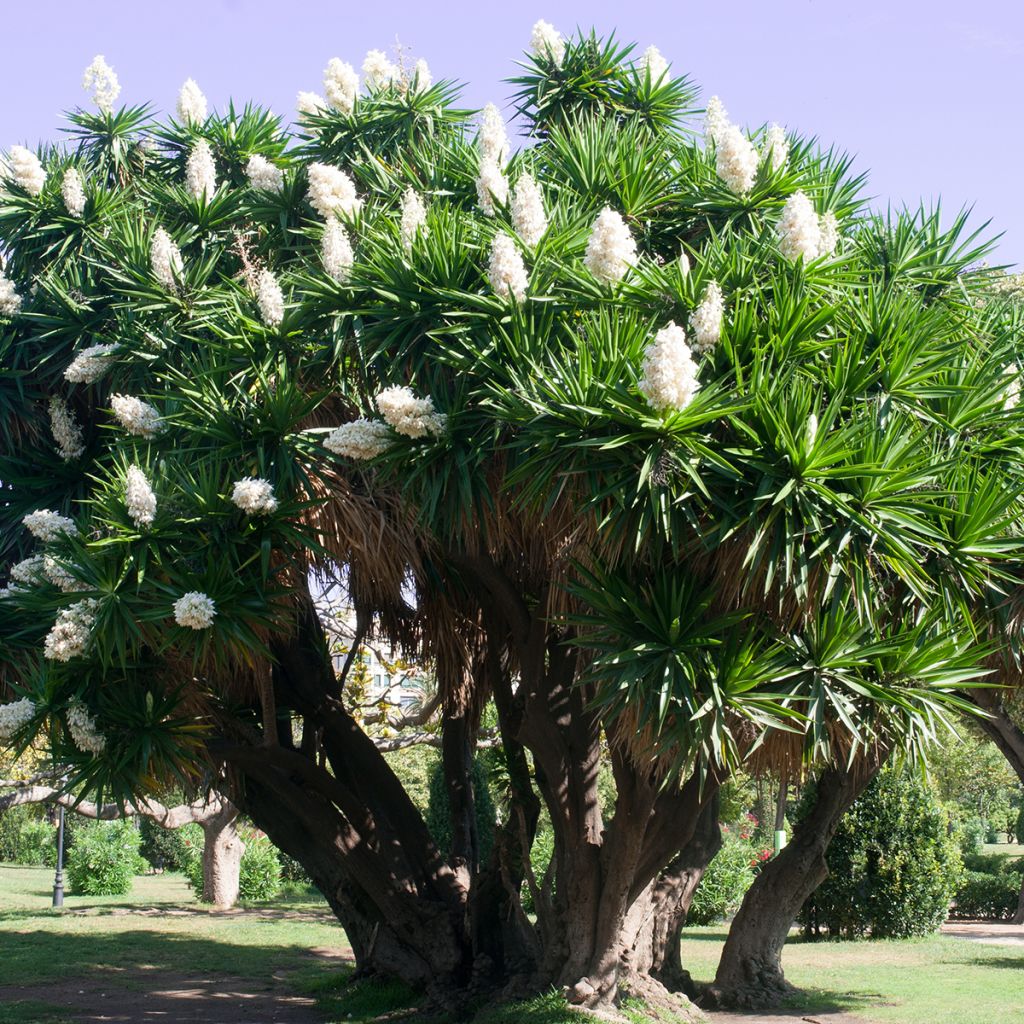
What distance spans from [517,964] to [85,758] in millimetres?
4500

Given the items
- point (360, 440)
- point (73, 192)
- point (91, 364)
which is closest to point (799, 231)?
point (360, 440)

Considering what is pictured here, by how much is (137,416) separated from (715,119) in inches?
179

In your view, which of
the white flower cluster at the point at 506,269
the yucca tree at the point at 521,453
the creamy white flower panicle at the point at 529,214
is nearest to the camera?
the yucca tree at the point at 521,453

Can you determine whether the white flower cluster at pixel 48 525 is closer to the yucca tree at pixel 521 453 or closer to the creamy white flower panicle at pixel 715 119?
the yucca tree at pixel 521 453

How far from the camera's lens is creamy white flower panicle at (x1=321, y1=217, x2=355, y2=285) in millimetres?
7711

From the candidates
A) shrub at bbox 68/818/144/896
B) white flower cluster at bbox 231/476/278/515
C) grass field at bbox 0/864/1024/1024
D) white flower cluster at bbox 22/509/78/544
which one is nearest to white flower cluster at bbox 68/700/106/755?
white flower cluster at bbox 22/509/78/544

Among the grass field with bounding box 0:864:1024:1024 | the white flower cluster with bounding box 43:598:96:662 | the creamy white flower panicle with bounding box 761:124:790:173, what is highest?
the creamy white flower panicle with bounding box 761:124:790:173

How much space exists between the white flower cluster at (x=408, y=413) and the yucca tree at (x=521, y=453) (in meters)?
0.02

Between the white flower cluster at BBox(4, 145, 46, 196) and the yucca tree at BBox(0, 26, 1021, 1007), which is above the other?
the white flower cluster at BBox(4, 145, 46, 196)

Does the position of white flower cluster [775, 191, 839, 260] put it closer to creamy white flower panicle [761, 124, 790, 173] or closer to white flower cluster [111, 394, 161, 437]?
creamy white flower panicle [761, 124, 790, 173]

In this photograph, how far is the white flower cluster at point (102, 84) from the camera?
10.2m

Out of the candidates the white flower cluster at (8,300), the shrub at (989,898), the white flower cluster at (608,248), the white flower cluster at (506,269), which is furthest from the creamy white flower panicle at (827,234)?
the shrub at (989,898)

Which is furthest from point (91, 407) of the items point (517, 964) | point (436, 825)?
point (436, 825)

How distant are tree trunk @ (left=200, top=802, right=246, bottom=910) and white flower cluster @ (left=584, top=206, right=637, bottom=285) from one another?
1515cm
